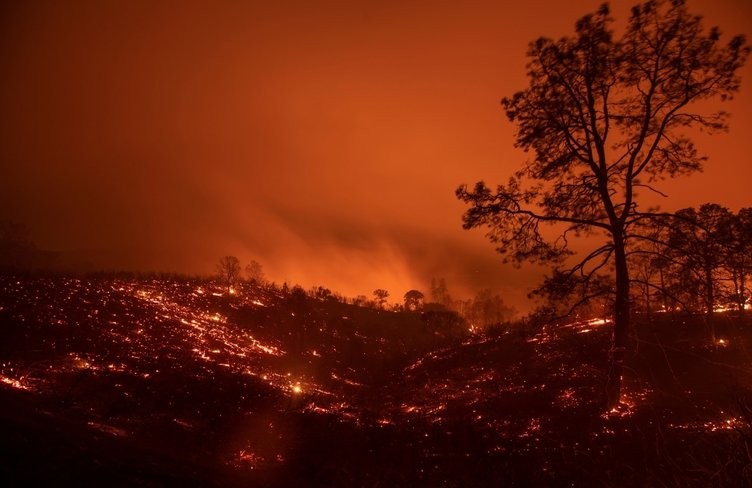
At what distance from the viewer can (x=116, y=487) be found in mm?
6086

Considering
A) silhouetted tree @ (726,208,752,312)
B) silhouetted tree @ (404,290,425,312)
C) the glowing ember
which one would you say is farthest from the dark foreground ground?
silhouetted tree @ (404,290,425,312)

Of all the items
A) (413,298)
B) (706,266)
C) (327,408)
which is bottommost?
(327,408)

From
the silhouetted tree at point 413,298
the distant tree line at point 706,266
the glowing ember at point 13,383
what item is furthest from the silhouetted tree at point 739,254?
the silhouetted tree at point 413,298

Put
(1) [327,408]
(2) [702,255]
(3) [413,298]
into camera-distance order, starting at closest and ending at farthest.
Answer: (2) [702,255] < (1) [327,408] < (3) [413,298]

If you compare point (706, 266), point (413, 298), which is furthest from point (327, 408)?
point (413, 298)

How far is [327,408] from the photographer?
15.4m

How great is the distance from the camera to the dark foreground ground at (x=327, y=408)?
23.2ft

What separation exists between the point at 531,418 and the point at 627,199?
7.93 meters

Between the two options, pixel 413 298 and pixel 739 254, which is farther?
pixel 413 298

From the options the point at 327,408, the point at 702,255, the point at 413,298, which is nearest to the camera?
the point at 702,255

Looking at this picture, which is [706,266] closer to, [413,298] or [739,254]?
[739,254]

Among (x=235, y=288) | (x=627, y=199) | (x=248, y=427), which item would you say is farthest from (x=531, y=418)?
(x=235, y=288)

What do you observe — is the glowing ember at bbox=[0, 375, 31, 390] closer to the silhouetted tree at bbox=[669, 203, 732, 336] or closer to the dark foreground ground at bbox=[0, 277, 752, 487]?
the dark foreground ground at bbox=[0, 277, 752, 487]

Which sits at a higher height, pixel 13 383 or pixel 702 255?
pixel 702 255
